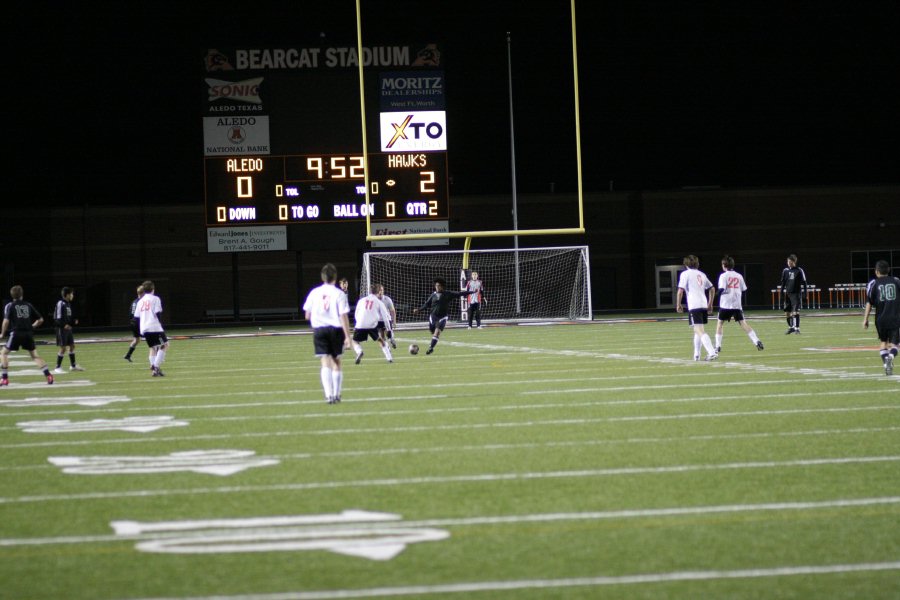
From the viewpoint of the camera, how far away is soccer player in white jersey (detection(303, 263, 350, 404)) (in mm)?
A: 12766

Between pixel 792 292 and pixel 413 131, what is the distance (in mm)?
12253

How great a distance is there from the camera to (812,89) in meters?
50.3

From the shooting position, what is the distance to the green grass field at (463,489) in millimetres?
5281

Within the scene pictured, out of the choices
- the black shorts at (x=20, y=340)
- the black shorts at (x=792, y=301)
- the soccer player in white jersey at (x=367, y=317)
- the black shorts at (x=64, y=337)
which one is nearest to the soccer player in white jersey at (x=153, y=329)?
the black shorts at (x=20, y=340)

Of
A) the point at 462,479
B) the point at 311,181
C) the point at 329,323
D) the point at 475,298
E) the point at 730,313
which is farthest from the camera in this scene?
the point at 475,298

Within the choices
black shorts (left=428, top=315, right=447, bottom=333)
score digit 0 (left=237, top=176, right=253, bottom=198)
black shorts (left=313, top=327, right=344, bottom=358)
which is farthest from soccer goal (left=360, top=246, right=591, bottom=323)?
black shorts (left=313, top=327, right=344, bottom=358)

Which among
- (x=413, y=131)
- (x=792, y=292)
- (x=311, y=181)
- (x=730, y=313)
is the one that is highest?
(x=413, y=131)

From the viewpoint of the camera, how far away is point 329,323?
42.0 feet

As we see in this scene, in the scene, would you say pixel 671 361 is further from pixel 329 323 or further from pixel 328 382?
pixel 329 323

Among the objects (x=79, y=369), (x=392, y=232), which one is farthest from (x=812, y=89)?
(x=79, y=369)

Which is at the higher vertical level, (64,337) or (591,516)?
(64,337)

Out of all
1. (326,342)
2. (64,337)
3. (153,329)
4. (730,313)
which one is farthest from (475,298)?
(326,342)

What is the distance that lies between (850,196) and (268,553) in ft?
159

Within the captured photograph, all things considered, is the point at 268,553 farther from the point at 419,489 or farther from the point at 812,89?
the point at 812,89
